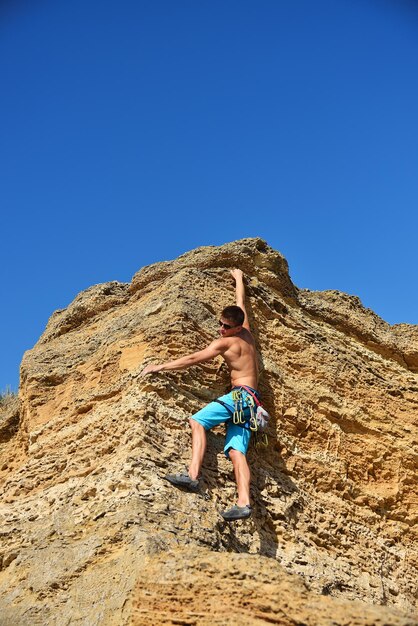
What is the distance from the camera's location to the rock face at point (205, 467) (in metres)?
4.26

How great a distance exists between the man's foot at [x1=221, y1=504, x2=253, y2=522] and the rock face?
0.08 metres

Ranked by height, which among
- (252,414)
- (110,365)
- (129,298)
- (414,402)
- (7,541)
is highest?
(129,298)

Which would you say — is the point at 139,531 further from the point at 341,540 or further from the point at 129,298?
the point at 129,298

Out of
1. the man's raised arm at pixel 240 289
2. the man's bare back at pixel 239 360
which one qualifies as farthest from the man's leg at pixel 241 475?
the man's raised arm at pixel 240 289

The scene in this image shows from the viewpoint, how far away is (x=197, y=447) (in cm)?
586

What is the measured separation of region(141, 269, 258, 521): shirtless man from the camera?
5.58m

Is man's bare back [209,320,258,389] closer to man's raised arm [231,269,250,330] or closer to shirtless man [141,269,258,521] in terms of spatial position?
shirtless man [141,269,258,521]

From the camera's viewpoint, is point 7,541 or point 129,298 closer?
point 7,541

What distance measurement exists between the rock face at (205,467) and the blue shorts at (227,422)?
195 mm

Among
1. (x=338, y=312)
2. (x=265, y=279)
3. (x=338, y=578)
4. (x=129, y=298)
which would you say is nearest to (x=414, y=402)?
(x=338, y=312)

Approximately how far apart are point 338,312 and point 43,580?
265 inches

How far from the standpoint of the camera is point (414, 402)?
9.09 meters

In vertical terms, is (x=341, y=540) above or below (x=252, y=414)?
below

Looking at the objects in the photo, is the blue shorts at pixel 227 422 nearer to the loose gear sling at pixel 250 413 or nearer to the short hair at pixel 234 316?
the loose gear sling at pixel 250 413
